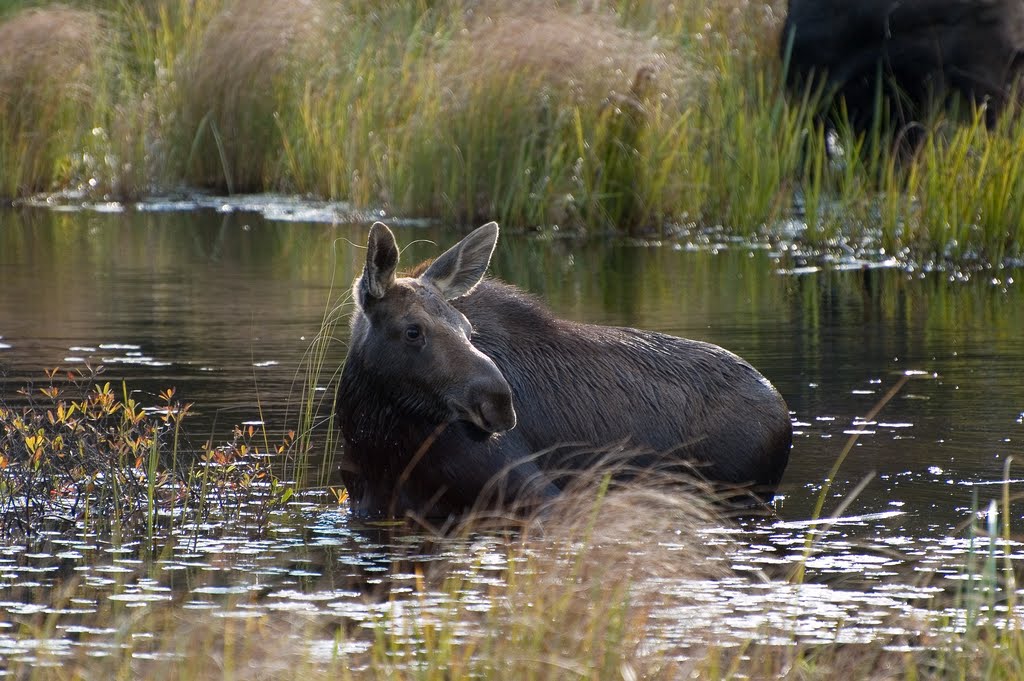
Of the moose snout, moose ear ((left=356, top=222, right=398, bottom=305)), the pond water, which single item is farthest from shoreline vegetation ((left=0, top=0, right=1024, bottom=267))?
the moose snout

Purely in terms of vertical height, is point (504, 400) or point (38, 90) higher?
point (38, 90)

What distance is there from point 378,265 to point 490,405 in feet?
2.60

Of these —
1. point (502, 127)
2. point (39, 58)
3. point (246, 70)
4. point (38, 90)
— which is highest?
point (39, 58)

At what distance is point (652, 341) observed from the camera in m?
8.71

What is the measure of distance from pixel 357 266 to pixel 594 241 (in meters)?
3.21

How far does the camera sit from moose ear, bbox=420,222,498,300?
7934mm

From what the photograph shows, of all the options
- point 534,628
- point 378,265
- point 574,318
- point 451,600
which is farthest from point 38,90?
point 534,628

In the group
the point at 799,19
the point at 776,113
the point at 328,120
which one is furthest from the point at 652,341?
the point at 328,120

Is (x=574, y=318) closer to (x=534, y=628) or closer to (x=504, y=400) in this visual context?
(x=504, y=400)

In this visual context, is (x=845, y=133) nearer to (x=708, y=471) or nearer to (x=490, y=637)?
(x=708, y=471)

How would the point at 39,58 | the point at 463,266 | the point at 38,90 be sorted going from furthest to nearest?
the point at 39,58 < the point at 38,90 < the point at 463,266

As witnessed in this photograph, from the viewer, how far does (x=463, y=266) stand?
8.02 metres

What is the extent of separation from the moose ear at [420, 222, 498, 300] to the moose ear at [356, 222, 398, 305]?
288 millimetres

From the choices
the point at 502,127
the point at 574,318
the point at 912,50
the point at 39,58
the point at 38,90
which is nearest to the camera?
the point at 574,318
